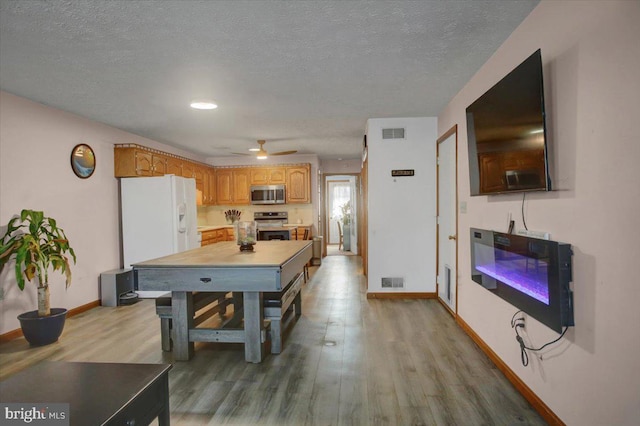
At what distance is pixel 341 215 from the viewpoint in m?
10.9

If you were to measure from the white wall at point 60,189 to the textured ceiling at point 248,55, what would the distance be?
0.26 m

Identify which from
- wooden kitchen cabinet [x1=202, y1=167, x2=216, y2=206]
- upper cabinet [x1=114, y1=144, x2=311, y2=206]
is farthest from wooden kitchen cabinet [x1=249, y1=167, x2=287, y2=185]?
wooden kitchen cabinet [x1=202, y1=167, x2=216, y2=206]

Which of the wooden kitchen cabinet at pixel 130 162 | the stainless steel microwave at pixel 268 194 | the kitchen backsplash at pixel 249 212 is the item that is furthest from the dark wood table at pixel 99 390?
the kitchen backsplash at pixel 249 212

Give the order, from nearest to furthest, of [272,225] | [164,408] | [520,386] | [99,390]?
[99,390] → [164,408] → [520,386] → [272,225]

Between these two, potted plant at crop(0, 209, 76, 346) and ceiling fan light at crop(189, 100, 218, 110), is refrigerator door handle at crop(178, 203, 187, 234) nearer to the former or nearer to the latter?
potted plant at crop(0, 209, 76, 346)

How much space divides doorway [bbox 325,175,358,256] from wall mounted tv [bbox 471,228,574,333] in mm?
6379

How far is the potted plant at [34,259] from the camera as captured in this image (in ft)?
10.6

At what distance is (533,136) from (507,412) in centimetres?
166

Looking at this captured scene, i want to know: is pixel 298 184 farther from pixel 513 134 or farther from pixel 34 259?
pixel 513 134

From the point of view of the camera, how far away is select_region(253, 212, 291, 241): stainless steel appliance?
268 inches

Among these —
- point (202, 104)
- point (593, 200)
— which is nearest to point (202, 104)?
point (202, 104)

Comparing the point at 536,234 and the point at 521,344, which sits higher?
the point at 536,234

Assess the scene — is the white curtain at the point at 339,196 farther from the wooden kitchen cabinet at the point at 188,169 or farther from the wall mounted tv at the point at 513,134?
the wall mounted tv at the point at 513,134

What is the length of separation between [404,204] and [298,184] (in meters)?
3.13
